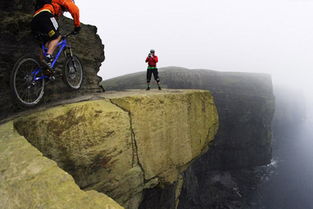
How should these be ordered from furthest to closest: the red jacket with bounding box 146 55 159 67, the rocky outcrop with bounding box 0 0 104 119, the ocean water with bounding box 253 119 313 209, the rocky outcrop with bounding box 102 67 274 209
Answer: the rocky outcrop with bounding box 102 67 274 209, the ocean water with bounding box 253 119 313 209, the red jacket with bounding box 146 55 159 67, the rocky outcrop with bounding box 0 0 104 119

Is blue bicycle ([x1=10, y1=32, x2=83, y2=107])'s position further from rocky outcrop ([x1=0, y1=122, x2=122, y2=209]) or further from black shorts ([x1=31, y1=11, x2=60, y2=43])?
rocky outcrop ([x1=0, y1=122, x2=122, y2=209])

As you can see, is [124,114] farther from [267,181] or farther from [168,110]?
[267,181]

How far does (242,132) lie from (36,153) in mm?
69469

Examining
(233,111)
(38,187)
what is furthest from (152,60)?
(233,111)

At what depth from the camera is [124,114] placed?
24.8 feet

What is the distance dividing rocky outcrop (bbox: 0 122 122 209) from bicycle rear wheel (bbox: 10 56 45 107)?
278 centimetres

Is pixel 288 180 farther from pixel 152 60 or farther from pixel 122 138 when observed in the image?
pixel 122 138

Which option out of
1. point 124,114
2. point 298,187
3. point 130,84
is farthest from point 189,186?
point 124,114

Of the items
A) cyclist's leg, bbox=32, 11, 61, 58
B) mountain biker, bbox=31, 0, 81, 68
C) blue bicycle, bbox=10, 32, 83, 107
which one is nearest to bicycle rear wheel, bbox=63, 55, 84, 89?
blue bicycle, bbox=10, 32, 83, 107

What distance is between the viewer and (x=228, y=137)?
6269 centimetres

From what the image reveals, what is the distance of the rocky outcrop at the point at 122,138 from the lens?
593 cm

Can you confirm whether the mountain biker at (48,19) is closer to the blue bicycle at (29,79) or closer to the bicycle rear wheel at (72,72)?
the blue bicycle at (29,79)

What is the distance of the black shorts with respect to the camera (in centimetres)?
525

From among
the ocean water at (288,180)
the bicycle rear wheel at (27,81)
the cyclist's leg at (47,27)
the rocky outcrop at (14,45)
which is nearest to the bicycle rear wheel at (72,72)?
the rocky outcrop at (14,45)
